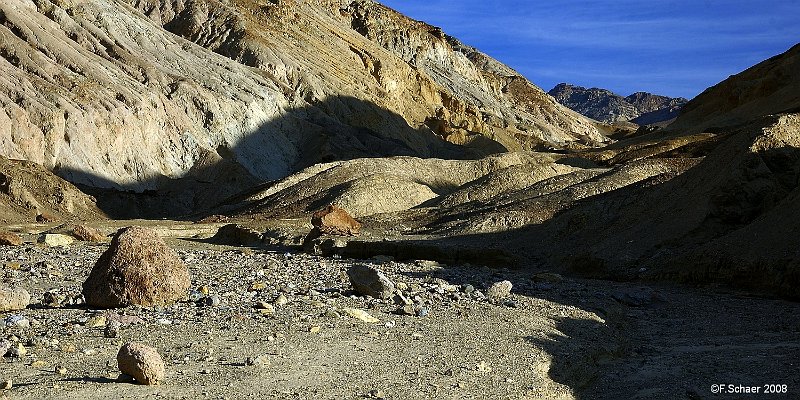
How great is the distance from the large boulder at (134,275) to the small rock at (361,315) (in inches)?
80.5

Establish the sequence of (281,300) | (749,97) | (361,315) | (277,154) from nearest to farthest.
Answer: (361,315)
(281,300)
(277,154)
(749,97)

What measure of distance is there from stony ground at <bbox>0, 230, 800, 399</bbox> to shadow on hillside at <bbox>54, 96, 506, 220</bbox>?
22.3 meters

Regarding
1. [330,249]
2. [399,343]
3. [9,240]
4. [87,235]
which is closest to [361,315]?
[399,343]

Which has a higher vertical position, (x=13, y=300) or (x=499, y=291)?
(x=499, y=291)

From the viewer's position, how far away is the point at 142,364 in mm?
6660

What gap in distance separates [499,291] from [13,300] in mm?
6314

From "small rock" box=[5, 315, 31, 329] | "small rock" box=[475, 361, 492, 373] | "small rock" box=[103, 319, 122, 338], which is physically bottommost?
"small rock" box=[5, 315, 31, 329]

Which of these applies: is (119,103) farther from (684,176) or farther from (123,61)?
(684,176)

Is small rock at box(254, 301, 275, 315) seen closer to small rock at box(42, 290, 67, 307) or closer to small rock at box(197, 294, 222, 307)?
small rock at box(197, 294, 222, 307)

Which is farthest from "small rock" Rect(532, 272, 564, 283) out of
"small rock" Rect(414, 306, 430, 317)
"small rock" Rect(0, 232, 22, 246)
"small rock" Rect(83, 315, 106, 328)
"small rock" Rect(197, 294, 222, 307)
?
"small rock" Rect(0, 232, 22, 246)

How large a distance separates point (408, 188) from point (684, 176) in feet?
39.8

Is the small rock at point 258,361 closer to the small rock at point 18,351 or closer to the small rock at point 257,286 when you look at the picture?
the small rock at point 18,351

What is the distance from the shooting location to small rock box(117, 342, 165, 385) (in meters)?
6.68

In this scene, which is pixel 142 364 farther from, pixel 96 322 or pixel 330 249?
pixel 330 249
